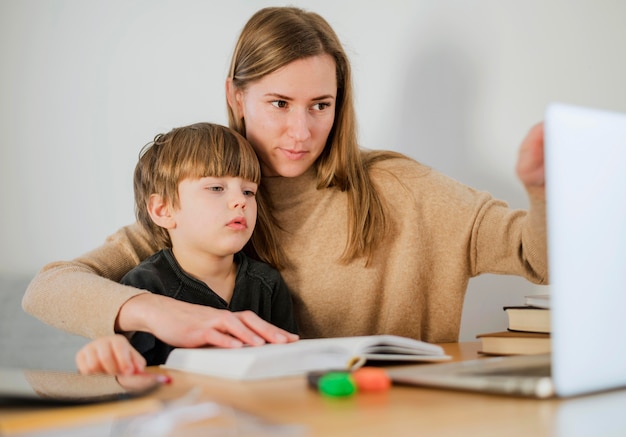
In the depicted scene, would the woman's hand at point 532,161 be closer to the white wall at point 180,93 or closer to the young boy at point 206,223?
the young boy at point 206,223

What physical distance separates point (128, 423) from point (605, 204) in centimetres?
48

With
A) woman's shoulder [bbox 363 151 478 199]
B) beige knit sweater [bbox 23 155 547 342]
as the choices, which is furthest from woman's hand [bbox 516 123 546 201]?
woman's shoulder [bbox 363 151 478 199]

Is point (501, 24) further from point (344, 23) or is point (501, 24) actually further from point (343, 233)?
point (343, 233)

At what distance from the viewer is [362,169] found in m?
1.66

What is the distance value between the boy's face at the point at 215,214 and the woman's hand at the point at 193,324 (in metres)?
0.26

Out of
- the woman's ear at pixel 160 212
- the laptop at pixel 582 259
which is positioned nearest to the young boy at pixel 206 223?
the woman's ear at pixel 160 212

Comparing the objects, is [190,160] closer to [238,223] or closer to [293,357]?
[238,223]

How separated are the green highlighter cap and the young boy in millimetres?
692

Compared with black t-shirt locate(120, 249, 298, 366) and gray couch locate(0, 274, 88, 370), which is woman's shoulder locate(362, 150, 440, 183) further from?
gray couch locate(0, 274, 88, 370)

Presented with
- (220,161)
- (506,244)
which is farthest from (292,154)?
(506,244)

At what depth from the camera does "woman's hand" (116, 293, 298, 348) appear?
1.03 m

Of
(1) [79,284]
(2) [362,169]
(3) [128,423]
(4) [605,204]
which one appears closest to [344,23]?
(2) [362,169]

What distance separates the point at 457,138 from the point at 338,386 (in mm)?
1281

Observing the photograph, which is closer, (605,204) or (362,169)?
(605,204)
